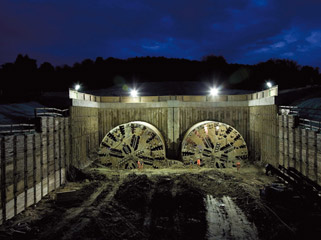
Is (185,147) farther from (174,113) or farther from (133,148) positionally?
(133,148)

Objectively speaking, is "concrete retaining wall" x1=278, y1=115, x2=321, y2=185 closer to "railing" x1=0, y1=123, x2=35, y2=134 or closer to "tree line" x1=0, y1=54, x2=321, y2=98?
"railing" x1=0, y1=123, x2=35, y2=134

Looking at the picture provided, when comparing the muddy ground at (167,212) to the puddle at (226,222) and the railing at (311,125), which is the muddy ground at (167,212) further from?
the railing at (311,125)

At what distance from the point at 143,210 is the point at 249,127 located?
11.3 metres

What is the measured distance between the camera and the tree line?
47.8 meters

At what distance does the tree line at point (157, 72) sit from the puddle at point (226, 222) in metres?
41.2

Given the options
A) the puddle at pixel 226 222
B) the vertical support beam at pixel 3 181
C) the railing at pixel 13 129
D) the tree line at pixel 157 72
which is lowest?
the puddle at pixel 226 222

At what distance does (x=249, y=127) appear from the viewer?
18141mm

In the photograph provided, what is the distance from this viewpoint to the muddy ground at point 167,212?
8227 mm

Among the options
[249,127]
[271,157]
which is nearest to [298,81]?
[249,127]

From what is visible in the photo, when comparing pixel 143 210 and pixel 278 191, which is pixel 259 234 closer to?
pixel 278 191

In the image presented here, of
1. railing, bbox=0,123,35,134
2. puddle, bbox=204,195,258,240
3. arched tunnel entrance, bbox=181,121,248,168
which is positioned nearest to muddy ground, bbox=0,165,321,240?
puddle, bbox=204,195,258,240

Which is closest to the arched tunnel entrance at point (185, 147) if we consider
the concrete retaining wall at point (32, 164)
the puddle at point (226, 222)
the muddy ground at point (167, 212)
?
the muddy ground at point (167, 212)

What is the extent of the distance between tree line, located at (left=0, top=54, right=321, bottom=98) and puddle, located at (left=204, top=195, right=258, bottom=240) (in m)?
41.2

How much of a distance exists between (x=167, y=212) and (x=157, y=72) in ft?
176
